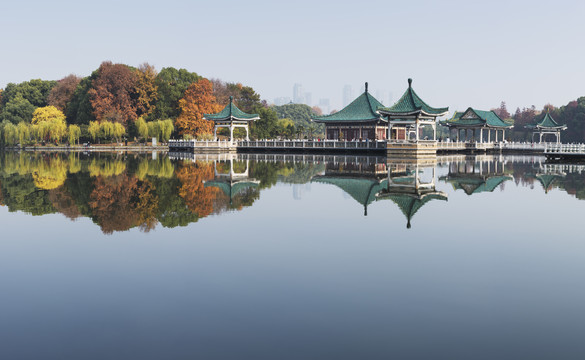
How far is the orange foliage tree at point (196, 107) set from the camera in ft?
244

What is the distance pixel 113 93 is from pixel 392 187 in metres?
67.0

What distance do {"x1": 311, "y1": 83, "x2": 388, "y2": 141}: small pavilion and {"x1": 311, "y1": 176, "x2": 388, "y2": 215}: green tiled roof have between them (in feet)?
106

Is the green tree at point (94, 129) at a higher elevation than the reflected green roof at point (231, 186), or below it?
higher

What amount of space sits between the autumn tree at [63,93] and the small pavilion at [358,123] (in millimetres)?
47657

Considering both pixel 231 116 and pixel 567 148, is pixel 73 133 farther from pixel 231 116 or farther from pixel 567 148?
pixel 567 148

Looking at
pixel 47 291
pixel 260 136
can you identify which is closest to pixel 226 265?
pixel 47 291

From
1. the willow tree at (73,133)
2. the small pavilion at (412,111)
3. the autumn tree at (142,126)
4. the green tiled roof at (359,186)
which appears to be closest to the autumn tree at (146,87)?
the autumn tree at (142,126)

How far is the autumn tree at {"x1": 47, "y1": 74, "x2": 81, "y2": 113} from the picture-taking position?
87.2m

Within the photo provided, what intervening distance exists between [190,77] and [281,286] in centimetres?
7922

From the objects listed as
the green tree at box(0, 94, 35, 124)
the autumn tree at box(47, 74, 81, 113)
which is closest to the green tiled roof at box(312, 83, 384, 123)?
the autumn tree at box(47, 74, 81, 113)

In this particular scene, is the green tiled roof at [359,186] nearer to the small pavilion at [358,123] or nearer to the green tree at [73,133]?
the small pavilion at [358,123]

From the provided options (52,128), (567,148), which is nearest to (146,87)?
(52,128)

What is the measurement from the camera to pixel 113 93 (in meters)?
79.8

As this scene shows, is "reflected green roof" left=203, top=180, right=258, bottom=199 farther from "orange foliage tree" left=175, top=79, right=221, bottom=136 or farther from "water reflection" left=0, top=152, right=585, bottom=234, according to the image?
"orange foliage tree" left=175, top=79, right=221, bottom=136
